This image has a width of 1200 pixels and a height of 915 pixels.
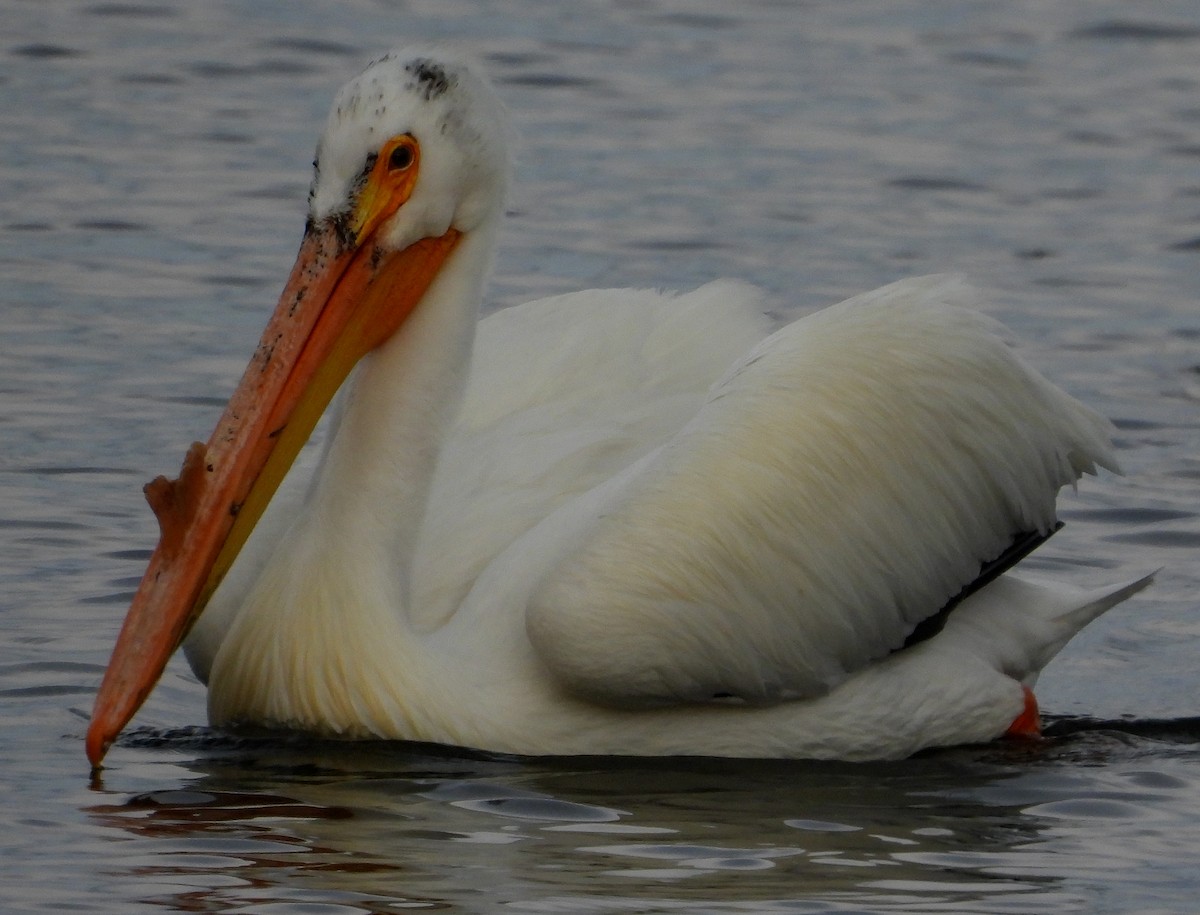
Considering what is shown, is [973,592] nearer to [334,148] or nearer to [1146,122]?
[334,148]

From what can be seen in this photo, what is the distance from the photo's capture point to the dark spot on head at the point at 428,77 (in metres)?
5.51

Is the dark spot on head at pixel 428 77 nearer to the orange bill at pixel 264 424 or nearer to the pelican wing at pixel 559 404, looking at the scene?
the orange bill at pixel 264 424

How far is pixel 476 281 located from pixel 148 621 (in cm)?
A: 105

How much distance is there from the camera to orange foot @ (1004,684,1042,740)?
19.7 feet

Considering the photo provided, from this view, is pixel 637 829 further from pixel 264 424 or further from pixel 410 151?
pixel 410 151

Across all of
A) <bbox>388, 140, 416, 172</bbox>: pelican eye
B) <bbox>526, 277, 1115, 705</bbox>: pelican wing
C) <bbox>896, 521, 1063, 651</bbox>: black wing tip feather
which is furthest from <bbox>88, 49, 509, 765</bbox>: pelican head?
<bbox>896, 521, 1063, 651</bbox>: black wing tip feather

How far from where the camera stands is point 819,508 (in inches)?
223

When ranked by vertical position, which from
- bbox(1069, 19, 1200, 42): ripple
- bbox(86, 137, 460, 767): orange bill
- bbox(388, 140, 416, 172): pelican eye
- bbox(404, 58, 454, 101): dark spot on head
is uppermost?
bbox(1069, 19, 1200, 42): ripple

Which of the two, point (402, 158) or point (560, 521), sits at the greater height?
point (402, 158)

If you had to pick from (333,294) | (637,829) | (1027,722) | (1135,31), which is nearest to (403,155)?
(333,294)

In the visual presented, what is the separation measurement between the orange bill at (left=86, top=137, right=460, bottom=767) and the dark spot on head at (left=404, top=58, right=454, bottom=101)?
107 mm

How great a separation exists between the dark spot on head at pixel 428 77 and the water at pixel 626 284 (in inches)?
52.6

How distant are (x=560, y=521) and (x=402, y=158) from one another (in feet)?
2.66

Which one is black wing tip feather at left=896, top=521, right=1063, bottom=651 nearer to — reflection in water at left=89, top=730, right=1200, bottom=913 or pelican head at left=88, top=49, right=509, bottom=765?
reflection in water at left=89, top=730, right=1200, bottom=913
